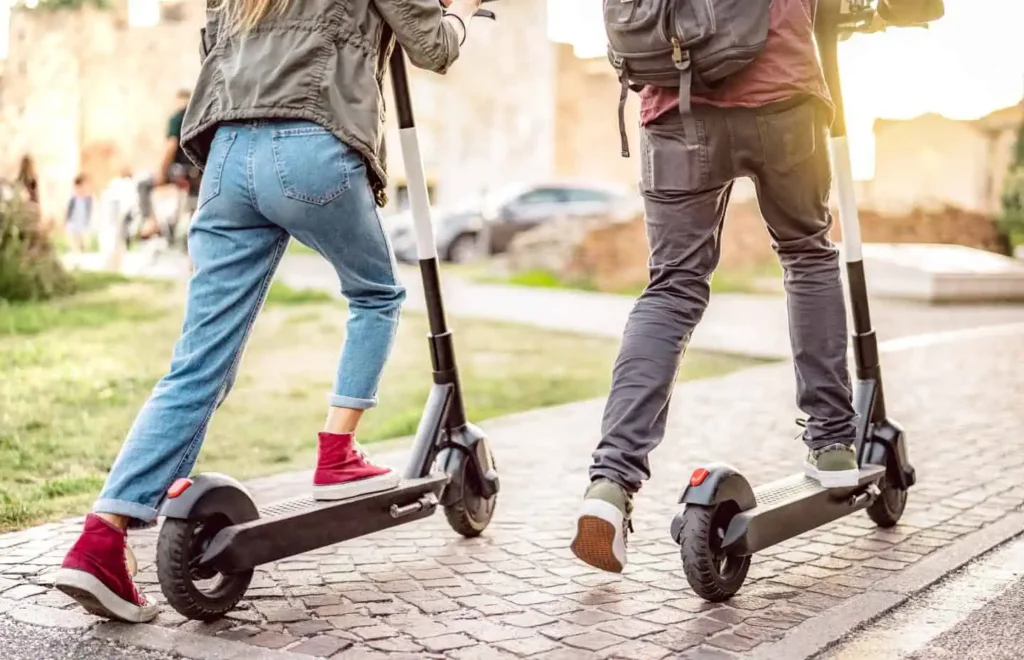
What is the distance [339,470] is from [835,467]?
139cm

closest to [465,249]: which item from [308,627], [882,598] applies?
[882,598]

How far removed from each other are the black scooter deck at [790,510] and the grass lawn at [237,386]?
2320mm

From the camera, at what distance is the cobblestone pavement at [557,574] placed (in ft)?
10.4

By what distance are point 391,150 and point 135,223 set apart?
20.4 m

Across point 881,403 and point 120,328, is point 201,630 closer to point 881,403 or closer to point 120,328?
point 881,403

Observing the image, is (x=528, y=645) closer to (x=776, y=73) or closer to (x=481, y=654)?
(x=481, y=654)

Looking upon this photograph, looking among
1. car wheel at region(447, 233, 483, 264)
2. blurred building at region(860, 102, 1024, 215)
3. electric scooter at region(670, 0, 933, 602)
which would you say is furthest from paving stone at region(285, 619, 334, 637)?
blurred building at region(860, 102, 1024, 215)

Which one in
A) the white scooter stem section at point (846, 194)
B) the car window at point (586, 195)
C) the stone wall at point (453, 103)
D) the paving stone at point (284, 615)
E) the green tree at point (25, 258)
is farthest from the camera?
the stone wall at point (453, 103)

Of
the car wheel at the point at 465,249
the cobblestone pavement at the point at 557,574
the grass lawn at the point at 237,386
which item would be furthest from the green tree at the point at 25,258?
the car wheel at the point at 465,249

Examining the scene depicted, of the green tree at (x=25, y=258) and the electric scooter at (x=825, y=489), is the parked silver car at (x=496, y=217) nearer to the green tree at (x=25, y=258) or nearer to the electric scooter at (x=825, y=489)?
the green tree at (x=25, y=258)

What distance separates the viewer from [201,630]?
124 inches

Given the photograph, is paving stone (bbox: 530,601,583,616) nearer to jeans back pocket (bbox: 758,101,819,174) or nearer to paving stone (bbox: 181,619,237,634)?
paving stone (bbox: 181,619,237,634)

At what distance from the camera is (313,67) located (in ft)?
10.5

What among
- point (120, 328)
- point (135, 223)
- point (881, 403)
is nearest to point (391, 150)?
point (135, 223)
